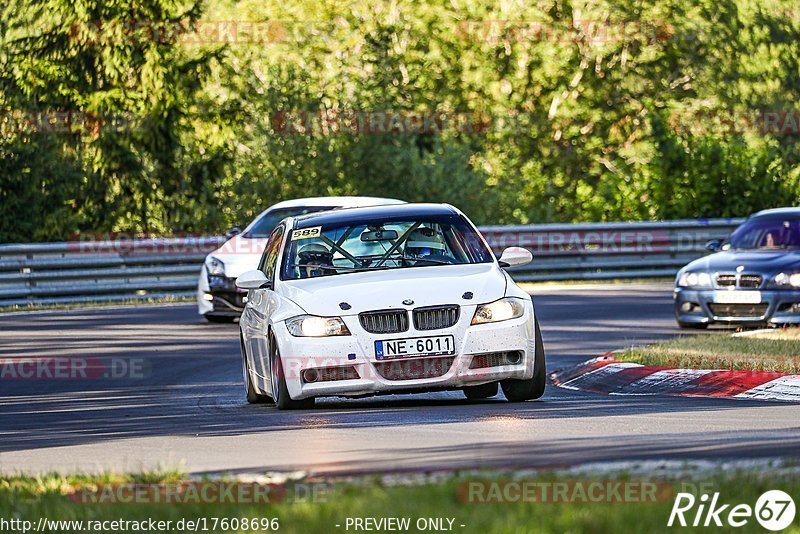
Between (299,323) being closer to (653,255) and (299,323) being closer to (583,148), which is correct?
(653,255)

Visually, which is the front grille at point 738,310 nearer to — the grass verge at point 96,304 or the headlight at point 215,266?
the headlight at point 215,266

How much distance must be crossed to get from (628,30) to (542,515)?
47368 millimetres

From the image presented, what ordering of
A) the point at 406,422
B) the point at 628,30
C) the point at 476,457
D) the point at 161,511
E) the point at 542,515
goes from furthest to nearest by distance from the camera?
the point at 628,30 → the point at 406,422 → the point at 476,457 → the point at 161,511 → the point at 542,515

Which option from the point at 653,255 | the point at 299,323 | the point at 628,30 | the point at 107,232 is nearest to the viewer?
the point at 299,323

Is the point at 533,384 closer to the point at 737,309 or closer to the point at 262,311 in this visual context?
the point at 262,311

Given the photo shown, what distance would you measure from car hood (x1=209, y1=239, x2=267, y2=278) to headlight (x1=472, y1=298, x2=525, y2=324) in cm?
1002

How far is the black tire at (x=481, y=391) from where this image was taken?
12.9 metres

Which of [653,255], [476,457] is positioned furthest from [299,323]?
[653,255]

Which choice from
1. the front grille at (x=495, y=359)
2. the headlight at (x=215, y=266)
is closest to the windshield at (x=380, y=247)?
the front grille at (x=495, y=359)

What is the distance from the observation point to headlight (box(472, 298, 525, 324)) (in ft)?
40.5

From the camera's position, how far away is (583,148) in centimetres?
5584

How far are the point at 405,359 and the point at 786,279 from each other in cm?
884

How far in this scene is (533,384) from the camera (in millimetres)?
12648

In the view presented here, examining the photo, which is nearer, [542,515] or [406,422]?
[542,515]
